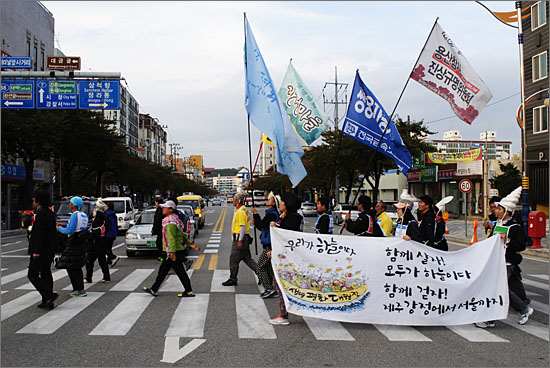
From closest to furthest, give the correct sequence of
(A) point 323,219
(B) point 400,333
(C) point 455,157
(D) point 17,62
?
(B) point 400,333, (A) point 323,219, (D) point 17,62, (C) point 455,157

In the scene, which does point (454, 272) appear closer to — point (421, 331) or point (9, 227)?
point (421, 331)

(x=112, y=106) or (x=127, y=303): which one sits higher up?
(x=112, y=106)

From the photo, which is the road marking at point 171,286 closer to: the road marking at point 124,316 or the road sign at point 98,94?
the road marking at point 124,316

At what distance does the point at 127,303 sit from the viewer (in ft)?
26.0

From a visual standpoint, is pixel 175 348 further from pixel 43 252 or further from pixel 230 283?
pixel 230 283

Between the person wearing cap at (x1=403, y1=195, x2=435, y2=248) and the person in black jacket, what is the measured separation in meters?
5.51

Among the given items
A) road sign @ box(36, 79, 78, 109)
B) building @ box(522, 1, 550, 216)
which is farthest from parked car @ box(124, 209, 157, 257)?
building @ box(522, 1, 550, 216)

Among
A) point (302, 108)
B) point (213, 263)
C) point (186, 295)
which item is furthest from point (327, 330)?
point (213, 263)

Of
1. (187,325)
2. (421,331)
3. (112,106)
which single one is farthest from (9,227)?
(421,331)

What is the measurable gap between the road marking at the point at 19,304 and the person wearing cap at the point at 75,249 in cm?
64

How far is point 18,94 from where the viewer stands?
21469 mm

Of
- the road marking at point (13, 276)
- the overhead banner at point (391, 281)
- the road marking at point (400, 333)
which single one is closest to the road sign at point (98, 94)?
the road marking at point (13, 276)

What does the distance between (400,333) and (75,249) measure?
18.1ft

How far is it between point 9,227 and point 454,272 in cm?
2974
